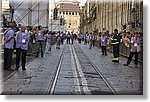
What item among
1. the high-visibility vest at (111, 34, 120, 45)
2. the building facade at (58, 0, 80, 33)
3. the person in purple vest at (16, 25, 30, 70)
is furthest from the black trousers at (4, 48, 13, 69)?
the high-visibility vest at (111, 34, 120, 45)

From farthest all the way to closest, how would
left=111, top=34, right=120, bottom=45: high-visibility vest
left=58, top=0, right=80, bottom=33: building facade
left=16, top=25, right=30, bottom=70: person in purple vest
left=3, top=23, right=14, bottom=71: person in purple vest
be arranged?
left=111, top=34, right=120, bottom=45: high-visibility vest < left=58, top=0, right=80, bottom=33: building facade < left=16, top=25, right=30, bottom=70: person in purple vest < left=3, top=23, right=14, bottom=71: person in purple vest

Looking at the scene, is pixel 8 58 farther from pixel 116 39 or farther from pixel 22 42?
pixel 116 39

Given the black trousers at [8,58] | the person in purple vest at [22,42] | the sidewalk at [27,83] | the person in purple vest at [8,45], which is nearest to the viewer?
the sidewalk at [27,83]

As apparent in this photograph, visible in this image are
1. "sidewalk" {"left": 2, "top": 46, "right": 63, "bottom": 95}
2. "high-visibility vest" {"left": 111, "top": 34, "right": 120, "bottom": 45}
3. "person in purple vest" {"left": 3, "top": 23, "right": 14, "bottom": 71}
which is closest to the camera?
"sidewalk" {"left": 2, "top": 46, "right": 63, "bottom": 95}

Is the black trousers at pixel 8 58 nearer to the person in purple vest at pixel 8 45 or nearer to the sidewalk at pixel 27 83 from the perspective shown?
the person in purple vest at pixel 8 45

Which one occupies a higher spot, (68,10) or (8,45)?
(68,10)

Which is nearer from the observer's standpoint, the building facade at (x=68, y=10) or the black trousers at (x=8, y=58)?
the black trousers at (x=8, y=58)

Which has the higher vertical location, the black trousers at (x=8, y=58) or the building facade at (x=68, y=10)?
the building facade at (x=68, y=10)

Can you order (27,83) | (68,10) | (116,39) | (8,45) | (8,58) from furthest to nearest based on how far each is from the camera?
1. (68,10)
2. (116,39)
3. (8,58)
4. (8,45)
5. (27,83)

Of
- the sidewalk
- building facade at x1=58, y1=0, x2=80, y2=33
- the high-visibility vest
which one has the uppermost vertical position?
building facade at x1=58, y1=0, x2=80, y2=33

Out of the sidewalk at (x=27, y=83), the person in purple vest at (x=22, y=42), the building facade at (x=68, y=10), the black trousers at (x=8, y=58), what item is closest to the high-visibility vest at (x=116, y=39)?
the building facade at (x=68, y=10)

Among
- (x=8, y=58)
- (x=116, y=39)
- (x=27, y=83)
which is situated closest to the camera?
(x=27, y=83)

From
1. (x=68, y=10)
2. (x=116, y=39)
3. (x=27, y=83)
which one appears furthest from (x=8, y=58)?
(x=68, y=10)

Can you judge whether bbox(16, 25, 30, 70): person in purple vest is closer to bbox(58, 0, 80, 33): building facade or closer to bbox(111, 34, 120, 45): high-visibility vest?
bbox(58, 0, 80, 33): building facade
